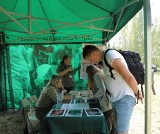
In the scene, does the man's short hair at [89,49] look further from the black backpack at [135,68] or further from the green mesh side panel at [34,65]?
the green mesh side panel at [34,65]

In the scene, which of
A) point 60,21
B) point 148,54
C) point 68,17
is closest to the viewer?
point 148,54

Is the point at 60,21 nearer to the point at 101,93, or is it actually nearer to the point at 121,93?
the point at 101,93

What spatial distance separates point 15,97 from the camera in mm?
7133

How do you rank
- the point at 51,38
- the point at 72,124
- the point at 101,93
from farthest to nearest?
the point at 51,38 → the point at 101,93 → the point at 72,124

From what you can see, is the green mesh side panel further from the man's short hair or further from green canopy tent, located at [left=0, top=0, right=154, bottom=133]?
the man's short hair

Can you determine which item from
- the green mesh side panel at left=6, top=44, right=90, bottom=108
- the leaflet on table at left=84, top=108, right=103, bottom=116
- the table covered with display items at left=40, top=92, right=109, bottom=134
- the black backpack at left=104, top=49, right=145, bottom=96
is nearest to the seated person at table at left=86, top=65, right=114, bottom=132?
the leaflet on table at left=84, top=108, right=103, bottom=116

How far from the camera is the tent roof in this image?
3.29 m

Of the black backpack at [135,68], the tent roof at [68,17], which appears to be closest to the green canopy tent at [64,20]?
the tent roof at [68,17]

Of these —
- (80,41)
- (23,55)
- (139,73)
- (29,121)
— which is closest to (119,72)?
(139,73)

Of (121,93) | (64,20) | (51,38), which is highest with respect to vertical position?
(64,20)

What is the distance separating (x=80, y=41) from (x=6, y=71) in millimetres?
2514

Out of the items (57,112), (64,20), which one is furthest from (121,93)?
(64,20)

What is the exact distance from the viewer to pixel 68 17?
5.13 metres

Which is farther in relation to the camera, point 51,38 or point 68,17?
point 51,38
